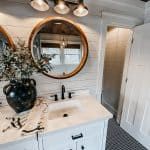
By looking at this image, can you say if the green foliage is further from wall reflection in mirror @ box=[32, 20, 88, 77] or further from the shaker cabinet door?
the shaker cabinet door

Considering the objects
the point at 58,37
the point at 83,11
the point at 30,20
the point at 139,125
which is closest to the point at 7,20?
the point at 30,20

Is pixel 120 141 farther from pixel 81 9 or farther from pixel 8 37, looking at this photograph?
pixel 8 37

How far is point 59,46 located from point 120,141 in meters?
1.86

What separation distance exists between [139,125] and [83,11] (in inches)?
76.4

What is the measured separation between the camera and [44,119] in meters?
1.10

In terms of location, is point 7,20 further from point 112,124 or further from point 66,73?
point 112,124

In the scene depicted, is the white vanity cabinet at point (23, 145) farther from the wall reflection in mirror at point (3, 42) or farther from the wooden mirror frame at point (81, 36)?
the wall reflection in mirror at point (3, 42)

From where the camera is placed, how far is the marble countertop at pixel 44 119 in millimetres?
911

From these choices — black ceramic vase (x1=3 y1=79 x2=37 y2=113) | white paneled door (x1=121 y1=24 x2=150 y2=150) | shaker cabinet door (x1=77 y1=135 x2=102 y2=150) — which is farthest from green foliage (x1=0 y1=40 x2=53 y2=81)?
white paneled door (x1=121 y1=24 x2=150 y2=150)

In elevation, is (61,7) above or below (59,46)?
above

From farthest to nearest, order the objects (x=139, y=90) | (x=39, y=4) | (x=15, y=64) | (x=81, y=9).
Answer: (x=139, y=90) → (x=81, y=9) → (x=39, y=4) → (x=15, y=64)

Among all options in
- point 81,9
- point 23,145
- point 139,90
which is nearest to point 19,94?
point 23,145

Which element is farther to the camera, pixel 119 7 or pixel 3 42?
pixel 119 7

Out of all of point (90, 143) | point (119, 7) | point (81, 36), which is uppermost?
point (119, 7)
